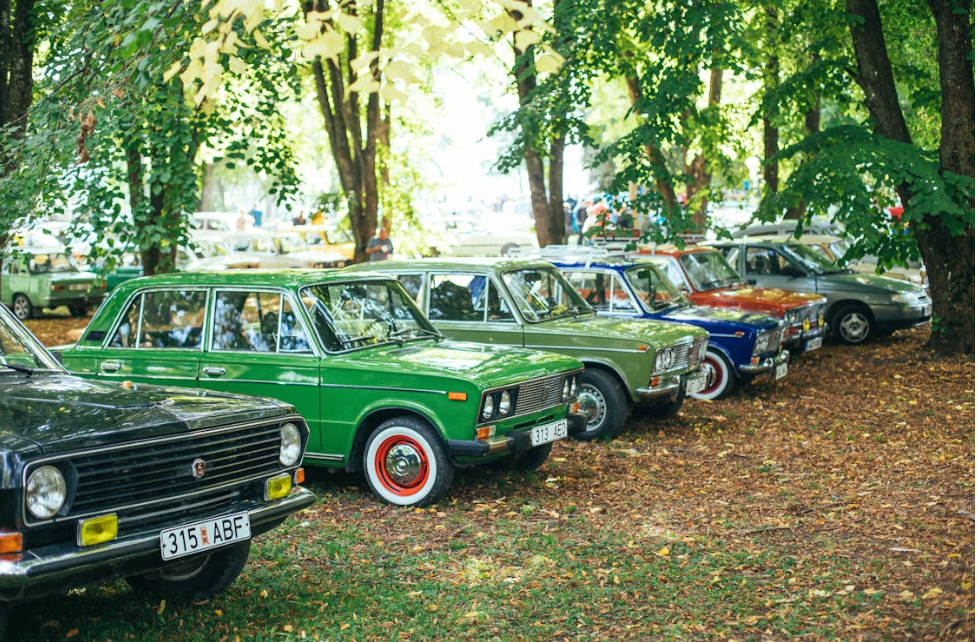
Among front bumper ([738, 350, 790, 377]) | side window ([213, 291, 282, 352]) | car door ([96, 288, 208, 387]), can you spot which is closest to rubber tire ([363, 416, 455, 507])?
side window ([213, 291, 282, 352])

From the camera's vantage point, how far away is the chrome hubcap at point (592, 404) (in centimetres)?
1027

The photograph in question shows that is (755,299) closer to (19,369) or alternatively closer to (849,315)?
(849,315)

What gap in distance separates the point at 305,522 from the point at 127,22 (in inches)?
143

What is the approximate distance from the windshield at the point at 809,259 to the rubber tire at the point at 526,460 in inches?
371

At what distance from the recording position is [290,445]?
18.8ft

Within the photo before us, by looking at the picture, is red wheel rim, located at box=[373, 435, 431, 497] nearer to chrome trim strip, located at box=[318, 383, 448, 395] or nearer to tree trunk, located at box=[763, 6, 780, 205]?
chrome trim strip, located at box=[318, 383, 448, 395]

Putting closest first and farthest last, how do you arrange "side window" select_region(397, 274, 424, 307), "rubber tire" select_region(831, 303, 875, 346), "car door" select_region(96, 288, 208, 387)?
"car door" select_region(96, 288, 208, 387), "side window" select_region(397, 274, 424, 307), "rubber tire" select_region(831, 303, 875, 346)

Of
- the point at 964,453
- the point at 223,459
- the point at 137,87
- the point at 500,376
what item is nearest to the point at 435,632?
the point at 223,459

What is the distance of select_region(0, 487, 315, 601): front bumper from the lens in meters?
4.37

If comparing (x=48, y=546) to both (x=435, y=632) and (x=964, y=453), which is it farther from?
(x=964, y=453)

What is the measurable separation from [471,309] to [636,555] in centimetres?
418

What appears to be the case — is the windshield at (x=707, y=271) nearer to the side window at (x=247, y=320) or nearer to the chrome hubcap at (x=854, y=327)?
the chrome hubcap at (x=854, y=327)

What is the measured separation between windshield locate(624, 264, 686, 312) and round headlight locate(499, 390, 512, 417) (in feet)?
14.2

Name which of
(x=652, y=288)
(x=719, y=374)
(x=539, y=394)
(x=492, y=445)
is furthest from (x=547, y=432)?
(x=719, y=374)
